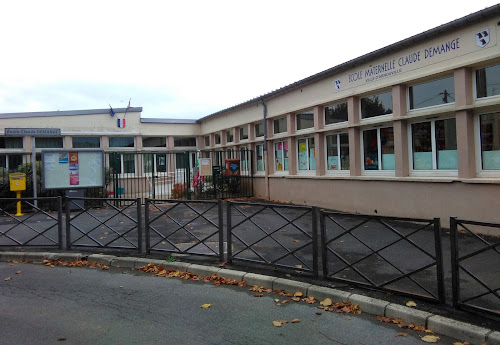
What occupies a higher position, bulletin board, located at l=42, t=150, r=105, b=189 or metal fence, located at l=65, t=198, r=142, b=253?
bulletin board, located at l=42, t=150, r=105, b=189

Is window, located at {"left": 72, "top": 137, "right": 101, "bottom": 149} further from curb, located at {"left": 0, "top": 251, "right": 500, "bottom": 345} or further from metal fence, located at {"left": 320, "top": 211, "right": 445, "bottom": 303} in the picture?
metal fence, located at {"left": 320, "top": 211, "right": 445, "bottom": 303}

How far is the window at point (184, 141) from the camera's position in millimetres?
23859

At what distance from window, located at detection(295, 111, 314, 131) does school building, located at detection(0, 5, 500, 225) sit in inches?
1.5

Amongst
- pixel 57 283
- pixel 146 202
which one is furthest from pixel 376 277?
pixel 57 283

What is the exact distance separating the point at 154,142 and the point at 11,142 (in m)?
7.65

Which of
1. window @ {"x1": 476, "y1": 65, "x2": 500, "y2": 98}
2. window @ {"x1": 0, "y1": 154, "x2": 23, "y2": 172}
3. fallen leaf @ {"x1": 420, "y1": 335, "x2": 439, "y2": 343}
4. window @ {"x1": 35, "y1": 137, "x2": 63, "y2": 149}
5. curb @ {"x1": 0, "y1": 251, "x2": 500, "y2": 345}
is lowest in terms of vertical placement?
fallen leaf @ {"x1": 420, "y1": 335, "x2": 439, "y2": 343}

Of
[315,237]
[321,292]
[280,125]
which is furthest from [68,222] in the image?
[280,125]

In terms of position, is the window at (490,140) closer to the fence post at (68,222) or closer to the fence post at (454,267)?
the fence post at (454,267)

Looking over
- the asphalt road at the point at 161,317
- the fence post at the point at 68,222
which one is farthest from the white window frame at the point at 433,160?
the fence post at the point at 68,222

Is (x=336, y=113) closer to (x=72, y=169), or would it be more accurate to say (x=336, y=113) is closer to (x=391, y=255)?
(x=391, y=255)

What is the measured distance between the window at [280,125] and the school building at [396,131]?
4 centimetres

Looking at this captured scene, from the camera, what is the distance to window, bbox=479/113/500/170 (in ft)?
26.9

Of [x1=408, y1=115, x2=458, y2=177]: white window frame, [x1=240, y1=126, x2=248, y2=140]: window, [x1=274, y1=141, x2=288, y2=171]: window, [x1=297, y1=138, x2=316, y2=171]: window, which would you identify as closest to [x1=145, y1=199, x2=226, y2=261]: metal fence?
[x1=408, y1=115, x2=458, y2=177]: white window frame

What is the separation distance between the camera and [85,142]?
70.2 ft
